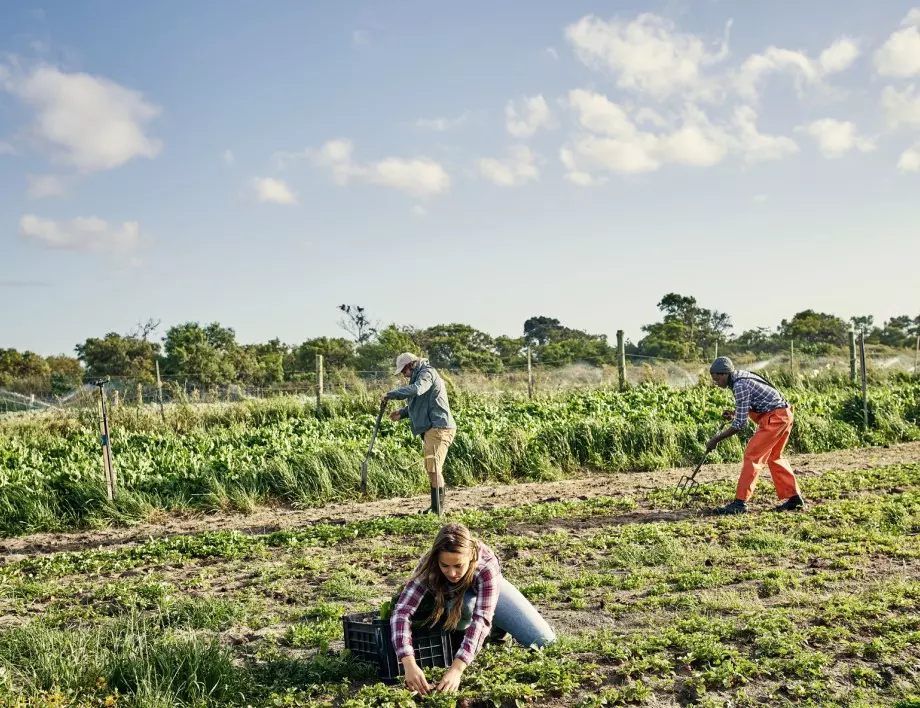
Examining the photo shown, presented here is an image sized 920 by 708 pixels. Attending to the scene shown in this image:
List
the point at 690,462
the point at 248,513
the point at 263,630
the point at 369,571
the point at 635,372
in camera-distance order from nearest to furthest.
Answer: the point at 263,630, the point at 369,571, the point at 248,513, the point at 690,462, the point at 635,372

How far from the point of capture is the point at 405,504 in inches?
408

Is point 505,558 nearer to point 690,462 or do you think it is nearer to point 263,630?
point 263,630

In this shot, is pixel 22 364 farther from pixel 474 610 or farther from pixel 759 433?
pixel 474 610

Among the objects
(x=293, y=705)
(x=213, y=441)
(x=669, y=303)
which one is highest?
(x=669, y=303)

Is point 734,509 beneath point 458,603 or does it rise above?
beneath

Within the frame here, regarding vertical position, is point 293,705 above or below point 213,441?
below

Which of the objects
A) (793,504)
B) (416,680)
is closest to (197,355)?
(793,504)

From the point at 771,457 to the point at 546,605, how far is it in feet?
13.5

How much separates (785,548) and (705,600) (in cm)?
174

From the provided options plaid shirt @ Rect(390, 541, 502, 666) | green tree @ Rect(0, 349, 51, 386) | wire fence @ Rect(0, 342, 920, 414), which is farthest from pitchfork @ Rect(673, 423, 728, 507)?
green tree @ Rect(0, 349, 51, 386)

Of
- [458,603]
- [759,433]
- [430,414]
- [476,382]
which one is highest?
[476,382]

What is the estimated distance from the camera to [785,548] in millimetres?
7004

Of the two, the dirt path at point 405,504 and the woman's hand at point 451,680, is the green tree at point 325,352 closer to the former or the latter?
the dirt path at point 405,504

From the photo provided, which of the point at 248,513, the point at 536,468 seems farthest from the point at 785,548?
the point at 248,513
